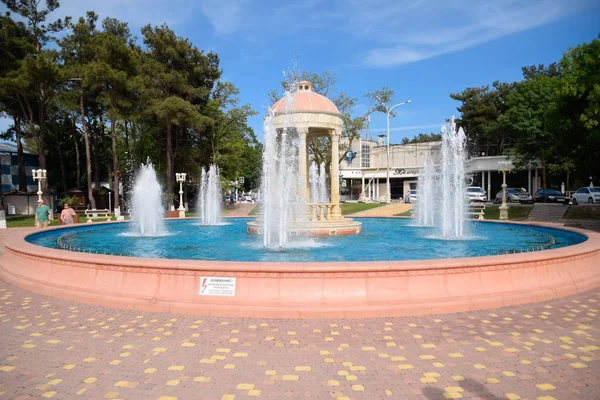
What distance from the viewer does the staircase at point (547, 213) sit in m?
27.6

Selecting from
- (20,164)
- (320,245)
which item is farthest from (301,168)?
(20,164)

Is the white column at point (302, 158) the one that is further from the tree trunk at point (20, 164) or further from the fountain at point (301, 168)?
the tree trunk at point (20, 164)

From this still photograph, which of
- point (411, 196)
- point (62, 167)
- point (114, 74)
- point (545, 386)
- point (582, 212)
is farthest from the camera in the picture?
point (62, 167)

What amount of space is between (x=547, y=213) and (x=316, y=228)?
20889 millimetres

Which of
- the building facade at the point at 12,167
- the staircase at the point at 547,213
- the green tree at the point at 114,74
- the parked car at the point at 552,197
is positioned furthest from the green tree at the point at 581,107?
the building facade at the point at 12,167

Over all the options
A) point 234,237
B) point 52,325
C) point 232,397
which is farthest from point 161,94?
point 232,397

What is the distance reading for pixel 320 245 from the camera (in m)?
12.7

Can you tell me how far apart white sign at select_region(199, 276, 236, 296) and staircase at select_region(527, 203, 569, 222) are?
26488 millimetres

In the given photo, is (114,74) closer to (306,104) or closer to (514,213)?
(306,104)

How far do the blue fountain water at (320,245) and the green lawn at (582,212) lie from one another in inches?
522

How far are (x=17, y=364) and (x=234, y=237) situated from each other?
1048 cm

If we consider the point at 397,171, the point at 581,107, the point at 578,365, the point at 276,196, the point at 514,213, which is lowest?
the point at 578,365

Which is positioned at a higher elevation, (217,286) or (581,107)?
(581,107)

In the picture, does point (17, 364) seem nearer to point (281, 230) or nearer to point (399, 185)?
point (281, 230)
